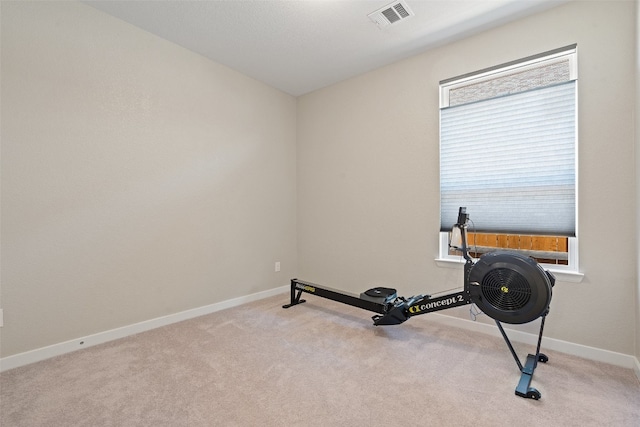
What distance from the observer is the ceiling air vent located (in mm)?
2387

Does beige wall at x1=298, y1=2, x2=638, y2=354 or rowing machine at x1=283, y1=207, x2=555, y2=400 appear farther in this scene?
beige wall at x1=298, y1=2, x2=638, y2=354

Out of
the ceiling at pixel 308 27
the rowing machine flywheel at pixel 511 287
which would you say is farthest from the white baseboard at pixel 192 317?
the ceiling at pixel 308 27

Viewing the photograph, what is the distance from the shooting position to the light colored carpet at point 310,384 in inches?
63.4

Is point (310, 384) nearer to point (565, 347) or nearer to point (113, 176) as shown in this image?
point (565, 347)

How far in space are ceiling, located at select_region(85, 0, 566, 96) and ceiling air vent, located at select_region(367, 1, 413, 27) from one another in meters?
0.04

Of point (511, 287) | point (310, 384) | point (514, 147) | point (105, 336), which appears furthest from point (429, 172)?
point (105, 336)

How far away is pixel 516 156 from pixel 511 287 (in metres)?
1.27

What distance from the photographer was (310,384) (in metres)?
1.92

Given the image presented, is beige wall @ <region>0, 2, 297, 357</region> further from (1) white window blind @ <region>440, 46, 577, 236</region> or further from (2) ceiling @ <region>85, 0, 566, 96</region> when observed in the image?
(1) white window blind @ <region>440, 46, 577, 236</region>

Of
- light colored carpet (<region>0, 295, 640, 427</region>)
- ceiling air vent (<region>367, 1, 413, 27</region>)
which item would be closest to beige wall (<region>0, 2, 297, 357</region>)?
light colored carpet (<region>0, 295, 640, 427</region>)

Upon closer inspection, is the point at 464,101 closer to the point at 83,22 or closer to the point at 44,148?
the point at 83,22

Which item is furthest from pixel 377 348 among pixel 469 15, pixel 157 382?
pixel 469 15

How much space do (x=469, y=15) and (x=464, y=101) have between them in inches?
27.8

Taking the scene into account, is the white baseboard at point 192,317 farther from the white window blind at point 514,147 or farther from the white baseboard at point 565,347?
the white window blind at point 514,147
